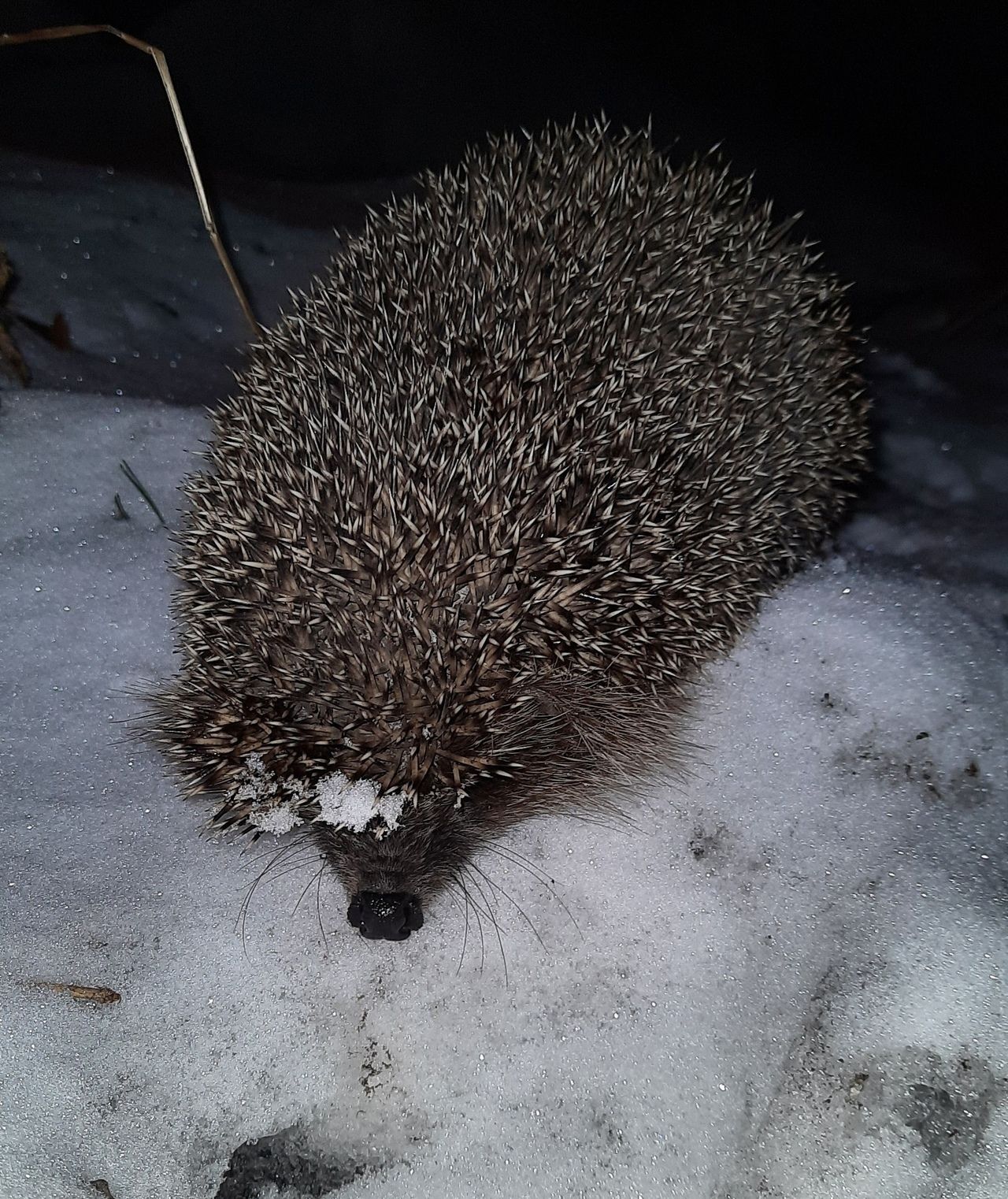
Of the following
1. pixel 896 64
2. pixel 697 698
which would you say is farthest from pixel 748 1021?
pixel 896 64

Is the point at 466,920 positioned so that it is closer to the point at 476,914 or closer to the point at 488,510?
the point at 476,914

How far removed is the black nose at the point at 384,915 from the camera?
1481 millimetres

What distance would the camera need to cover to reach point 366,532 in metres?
1.33

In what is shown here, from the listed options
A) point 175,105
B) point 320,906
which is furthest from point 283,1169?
point 175,105

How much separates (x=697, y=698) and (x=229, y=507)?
105 centimetres

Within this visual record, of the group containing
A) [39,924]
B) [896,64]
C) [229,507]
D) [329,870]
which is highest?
[896,64]

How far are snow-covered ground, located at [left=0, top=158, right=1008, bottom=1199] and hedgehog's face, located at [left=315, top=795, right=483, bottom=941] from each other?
0.11 metres

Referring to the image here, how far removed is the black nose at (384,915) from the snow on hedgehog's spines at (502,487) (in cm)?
21

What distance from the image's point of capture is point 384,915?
148 cm

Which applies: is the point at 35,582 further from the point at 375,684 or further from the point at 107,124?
the point at 107,124

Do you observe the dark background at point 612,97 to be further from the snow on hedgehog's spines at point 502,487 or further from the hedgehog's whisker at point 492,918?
the hedgehog's whisker at point 492,918

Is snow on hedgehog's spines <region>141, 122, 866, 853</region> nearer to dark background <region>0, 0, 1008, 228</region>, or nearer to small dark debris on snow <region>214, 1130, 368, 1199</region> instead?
dark background <region>0, 0, 1008, 228</region>

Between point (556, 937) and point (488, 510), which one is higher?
point (488, 510)

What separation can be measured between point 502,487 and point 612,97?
103 centimetres
